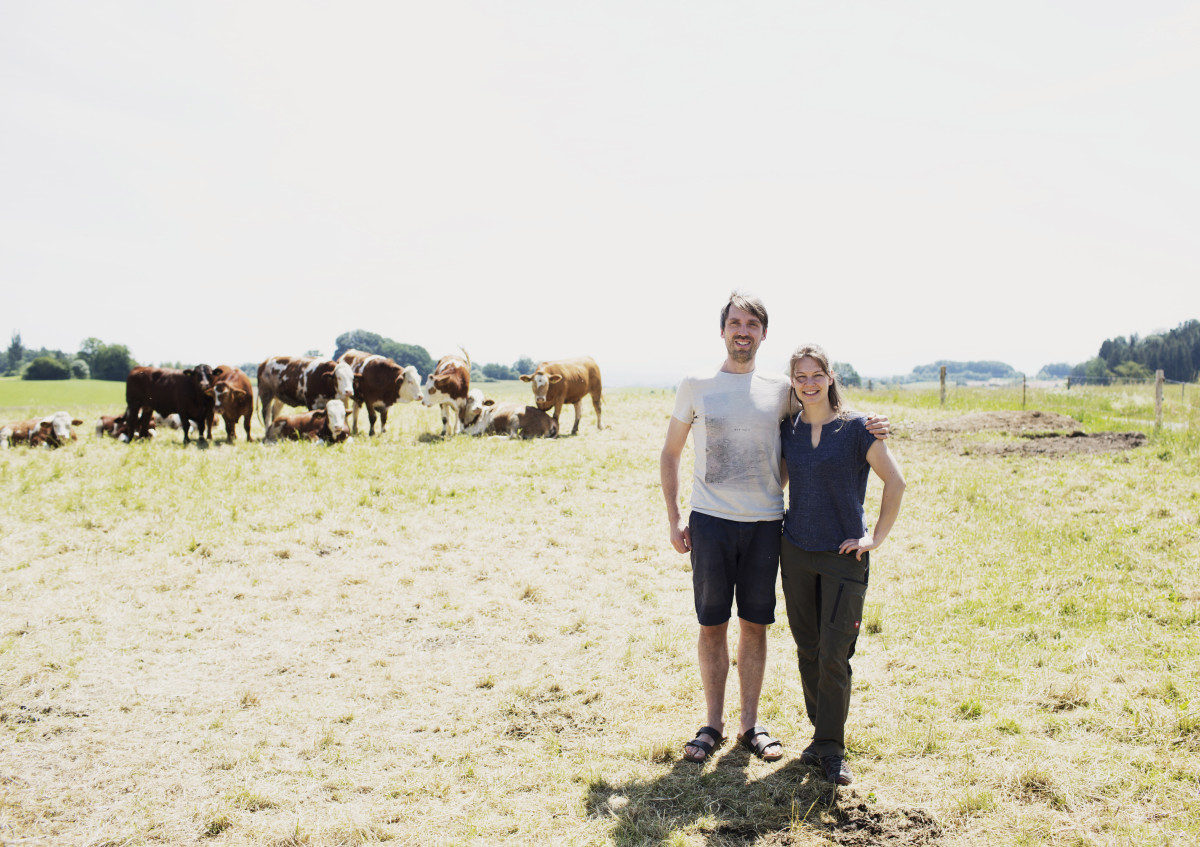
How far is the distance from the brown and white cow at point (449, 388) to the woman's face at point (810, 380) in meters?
12.9

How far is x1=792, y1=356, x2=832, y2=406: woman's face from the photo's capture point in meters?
3.55

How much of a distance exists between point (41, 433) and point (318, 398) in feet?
19.0

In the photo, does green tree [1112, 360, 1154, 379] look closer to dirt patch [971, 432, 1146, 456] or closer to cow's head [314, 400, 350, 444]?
dirt patch [971, 432, 1146, 456]

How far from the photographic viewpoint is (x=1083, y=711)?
4.19 metres

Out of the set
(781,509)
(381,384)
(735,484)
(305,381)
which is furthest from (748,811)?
(305,381)

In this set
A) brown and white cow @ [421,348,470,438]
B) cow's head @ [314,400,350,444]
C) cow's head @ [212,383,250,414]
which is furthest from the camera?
brown and white cow @ [421,348,470,438]

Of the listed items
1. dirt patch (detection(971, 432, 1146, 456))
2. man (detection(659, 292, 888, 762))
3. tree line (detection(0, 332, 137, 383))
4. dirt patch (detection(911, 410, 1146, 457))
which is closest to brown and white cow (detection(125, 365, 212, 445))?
man (detection(659, 292, 888, 762))

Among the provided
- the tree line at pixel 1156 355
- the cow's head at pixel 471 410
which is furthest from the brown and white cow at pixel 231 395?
the tree line at pixel 1156 355

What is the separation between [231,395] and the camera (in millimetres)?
14625

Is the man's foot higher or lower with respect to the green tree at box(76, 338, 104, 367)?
lower

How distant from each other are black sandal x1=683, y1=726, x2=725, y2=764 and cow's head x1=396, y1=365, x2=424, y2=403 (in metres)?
13.2

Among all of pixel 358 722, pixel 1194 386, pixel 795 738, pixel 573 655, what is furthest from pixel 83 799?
pixel 1194 386

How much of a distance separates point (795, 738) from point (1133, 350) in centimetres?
12871

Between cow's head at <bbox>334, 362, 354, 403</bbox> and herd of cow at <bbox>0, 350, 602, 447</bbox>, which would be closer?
herd of cow at <bbox>0, 350, 602, 447</bbox>
